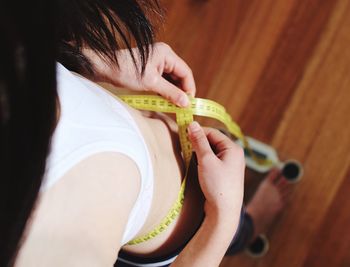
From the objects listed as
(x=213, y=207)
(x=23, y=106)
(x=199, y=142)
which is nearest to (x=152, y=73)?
(x=199, y=142)

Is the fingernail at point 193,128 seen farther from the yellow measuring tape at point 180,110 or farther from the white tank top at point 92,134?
the white tank top at point 92,134

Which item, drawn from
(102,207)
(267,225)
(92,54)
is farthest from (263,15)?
(102,207)

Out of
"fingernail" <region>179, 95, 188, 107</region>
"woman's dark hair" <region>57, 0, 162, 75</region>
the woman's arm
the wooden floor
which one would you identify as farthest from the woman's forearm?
the wooden floor

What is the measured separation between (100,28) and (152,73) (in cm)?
17

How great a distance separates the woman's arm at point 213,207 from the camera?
81 cm

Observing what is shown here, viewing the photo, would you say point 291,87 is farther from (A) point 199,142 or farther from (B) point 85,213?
(B) point 85,213

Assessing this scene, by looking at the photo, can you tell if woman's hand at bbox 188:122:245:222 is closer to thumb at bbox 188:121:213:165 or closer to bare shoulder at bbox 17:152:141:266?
thumb at bbox 188:121:213:165

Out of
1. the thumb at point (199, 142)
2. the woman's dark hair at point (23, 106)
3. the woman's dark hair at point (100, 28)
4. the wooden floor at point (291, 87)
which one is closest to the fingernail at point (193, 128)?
the thumb at point (199, 142)

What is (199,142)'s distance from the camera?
2.77ft

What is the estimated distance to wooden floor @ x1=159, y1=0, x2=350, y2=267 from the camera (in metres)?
1.31

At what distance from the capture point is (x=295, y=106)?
1.38 m

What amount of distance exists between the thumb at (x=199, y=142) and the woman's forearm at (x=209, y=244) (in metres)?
0.12

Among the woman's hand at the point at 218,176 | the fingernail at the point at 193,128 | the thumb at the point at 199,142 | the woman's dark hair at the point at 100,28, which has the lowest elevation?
the woman's hand at the point at 218,176

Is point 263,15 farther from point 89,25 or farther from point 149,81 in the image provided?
point 89,25
